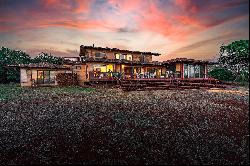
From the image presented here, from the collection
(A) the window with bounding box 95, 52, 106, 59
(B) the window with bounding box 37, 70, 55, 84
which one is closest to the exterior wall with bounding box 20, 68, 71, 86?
(B) the window with bounding box 37, 70, 55, 84

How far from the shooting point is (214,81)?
6.46 feet

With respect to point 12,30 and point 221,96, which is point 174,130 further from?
point 12,30

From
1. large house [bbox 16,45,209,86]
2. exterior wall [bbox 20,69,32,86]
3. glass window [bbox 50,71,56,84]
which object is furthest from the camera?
glass window [bbox 50,71,56,84]

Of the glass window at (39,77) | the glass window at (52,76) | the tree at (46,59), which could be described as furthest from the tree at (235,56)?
the tree at (46,59)

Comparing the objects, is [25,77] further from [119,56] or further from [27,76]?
[119,56]

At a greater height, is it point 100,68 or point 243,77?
point 100,68

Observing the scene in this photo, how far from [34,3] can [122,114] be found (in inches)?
238

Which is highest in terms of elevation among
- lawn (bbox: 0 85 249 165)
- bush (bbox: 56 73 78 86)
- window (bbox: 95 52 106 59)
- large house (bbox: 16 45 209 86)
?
window (bbox: 95 52 106 59)

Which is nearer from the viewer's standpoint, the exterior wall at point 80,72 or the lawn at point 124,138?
the lawn at point 124,138

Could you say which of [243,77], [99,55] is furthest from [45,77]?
[243,77]

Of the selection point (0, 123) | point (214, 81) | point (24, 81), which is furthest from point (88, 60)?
point (214, 81)

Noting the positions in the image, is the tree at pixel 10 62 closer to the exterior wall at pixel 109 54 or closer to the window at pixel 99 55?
the exterior wall at pixel 109 54

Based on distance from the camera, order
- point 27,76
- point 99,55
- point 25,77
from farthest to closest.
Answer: point 99,55 → point 27,76 → point 25,77

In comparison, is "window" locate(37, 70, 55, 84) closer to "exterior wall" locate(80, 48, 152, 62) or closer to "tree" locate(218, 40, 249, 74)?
"exterior wall" locate(80, 48, 152, 62)
